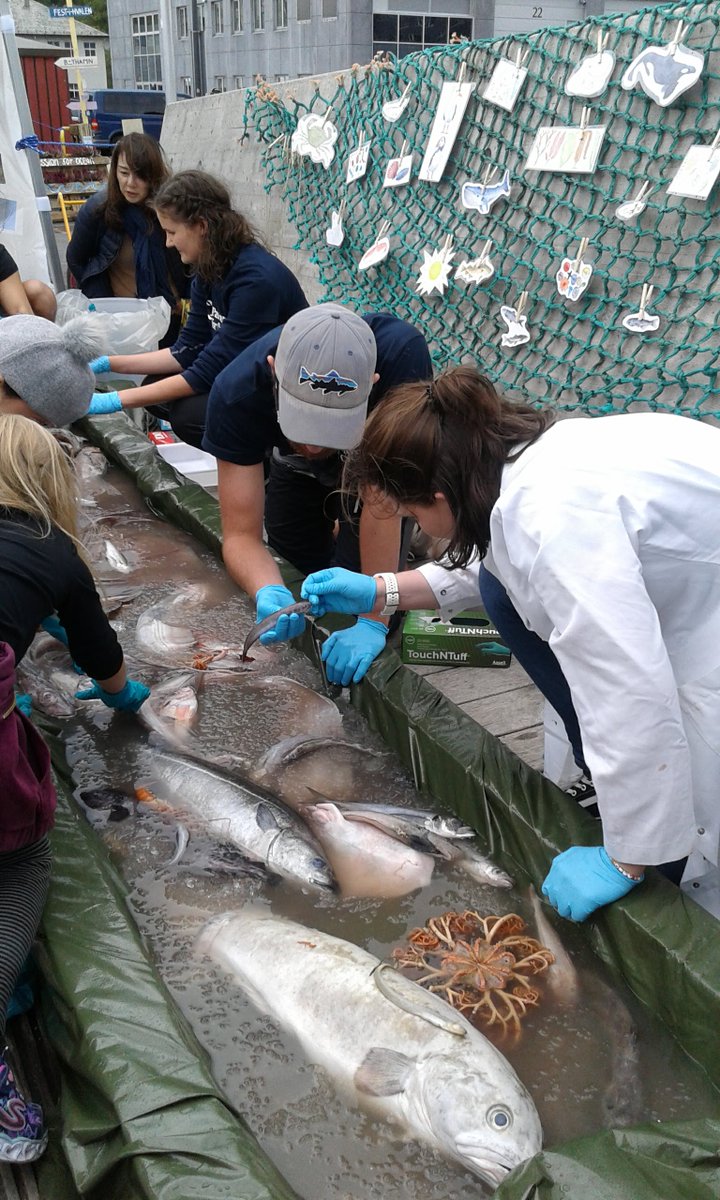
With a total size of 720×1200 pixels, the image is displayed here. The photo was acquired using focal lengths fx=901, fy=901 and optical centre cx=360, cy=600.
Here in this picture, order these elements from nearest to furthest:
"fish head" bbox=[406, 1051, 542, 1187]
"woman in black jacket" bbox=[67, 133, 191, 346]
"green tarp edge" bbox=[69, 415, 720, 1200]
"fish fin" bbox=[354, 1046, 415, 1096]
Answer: "green tarp edge" bbox=[69, 415, 720, 1200] → "fish head" bbox=[406, 1051, 542, 1187] → "fish fin" bbox=[354, 1046, 415, 1096] → "woman in black jacket" bbox=[67, 133, 191, 346]

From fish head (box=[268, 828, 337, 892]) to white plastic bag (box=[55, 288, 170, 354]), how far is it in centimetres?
376

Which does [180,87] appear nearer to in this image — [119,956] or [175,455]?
[175,455]

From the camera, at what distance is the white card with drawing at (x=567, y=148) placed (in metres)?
3.67

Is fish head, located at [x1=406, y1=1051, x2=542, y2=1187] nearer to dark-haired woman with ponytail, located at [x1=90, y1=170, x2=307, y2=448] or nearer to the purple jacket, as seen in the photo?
the purple jacket

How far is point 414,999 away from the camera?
5.56 ft

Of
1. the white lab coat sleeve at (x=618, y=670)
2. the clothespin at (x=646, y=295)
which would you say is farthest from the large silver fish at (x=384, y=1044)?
the clothespin at (x=646, y=295)

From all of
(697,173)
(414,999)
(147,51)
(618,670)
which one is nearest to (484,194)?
(697,173)

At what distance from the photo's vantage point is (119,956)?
1718 mm

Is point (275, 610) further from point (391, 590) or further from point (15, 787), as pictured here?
point (15, 787)

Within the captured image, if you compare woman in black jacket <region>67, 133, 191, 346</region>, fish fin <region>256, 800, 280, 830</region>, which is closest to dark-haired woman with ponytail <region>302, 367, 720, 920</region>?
fish fin <region>256, 800, 280, 830</region>

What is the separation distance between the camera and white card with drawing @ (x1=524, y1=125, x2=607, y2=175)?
3670 millimetres

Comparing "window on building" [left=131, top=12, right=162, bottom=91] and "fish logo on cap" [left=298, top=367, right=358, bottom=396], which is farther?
"window on building" [left=131, top=12, right=162, bottom=91]

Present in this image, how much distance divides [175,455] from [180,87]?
24069 millimetres

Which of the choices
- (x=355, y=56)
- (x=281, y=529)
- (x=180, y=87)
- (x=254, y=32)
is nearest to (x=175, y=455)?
(x=281, y=529)
